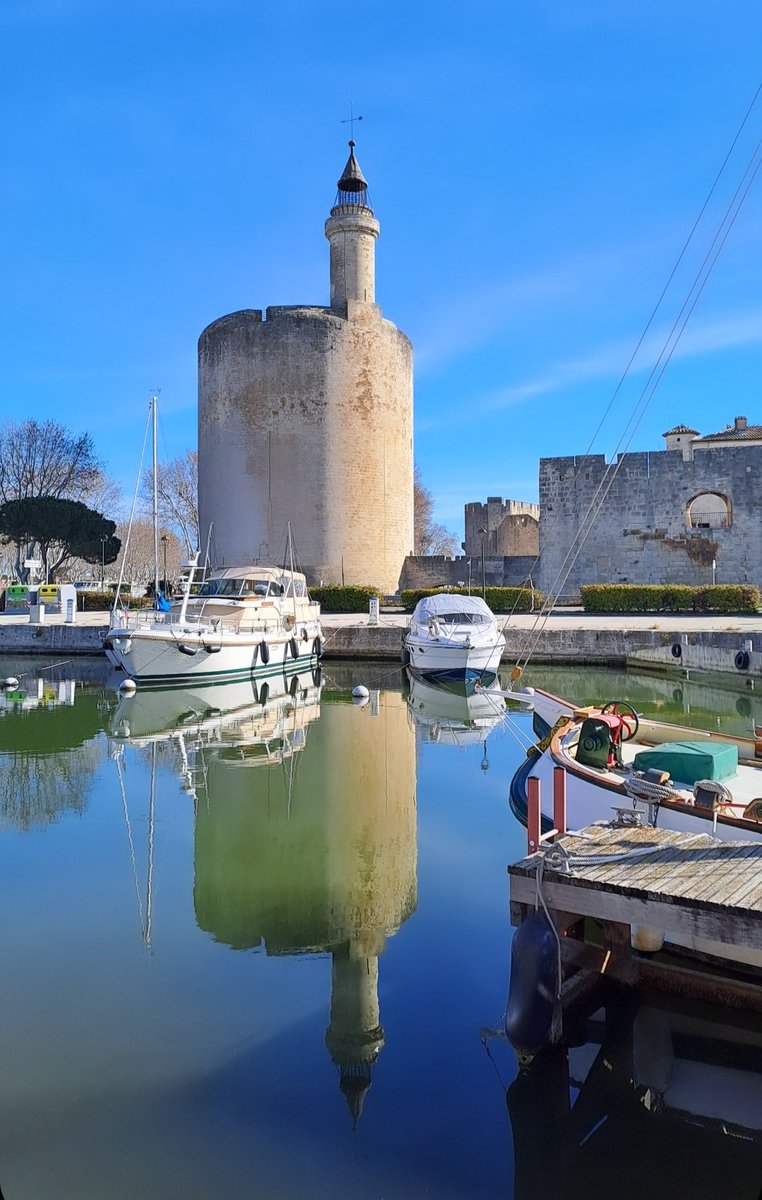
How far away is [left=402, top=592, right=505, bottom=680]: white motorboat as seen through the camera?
17.4 m

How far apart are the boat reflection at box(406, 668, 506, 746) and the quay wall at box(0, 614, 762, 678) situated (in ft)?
3.86

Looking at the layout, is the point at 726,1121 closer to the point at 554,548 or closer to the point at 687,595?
Result: the point at 687,595

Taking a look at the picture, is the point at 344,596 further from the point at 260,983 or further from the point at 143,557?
the point at 143,557

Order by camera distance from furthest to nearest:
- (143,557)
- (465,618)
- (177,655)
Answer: (143,557)
(465,618)
(177,655)

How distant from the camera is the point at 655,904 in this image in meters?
3.76

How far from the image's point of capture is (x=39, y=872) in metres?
6.73

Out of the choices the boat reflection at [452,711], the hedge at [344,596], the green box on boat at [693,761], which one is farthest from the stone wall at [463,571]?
the green box on boat at [693,761]

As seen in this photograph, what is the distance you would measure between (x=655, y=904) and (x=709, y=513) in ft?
97.5

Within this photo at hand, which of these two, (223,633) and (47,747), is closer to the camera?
(47,747)

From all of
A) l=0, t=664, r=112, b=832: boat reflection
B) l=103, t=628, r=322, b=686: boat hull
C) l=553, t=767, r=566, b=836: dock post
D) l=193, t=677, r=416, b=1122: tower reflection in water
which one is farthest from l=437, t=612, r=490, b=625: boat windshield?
l=553, t=767, r=566, b=836: dock post

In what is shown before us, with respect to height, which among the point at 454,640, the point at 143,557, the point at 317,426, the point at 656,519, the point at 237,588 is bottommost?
the point at 454,640

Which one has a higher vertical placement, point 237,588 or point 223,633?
point 237,588

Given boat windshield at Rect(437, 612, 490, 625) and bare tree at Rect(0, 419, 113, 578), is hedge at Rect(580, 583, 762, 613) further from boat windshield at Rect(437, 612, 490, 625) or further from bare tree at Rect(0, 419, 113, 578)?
bare tree at Rect(0, 419, 113, 578)

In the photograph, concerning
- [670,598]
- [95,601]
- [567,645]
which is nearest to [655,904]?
[567,645]
